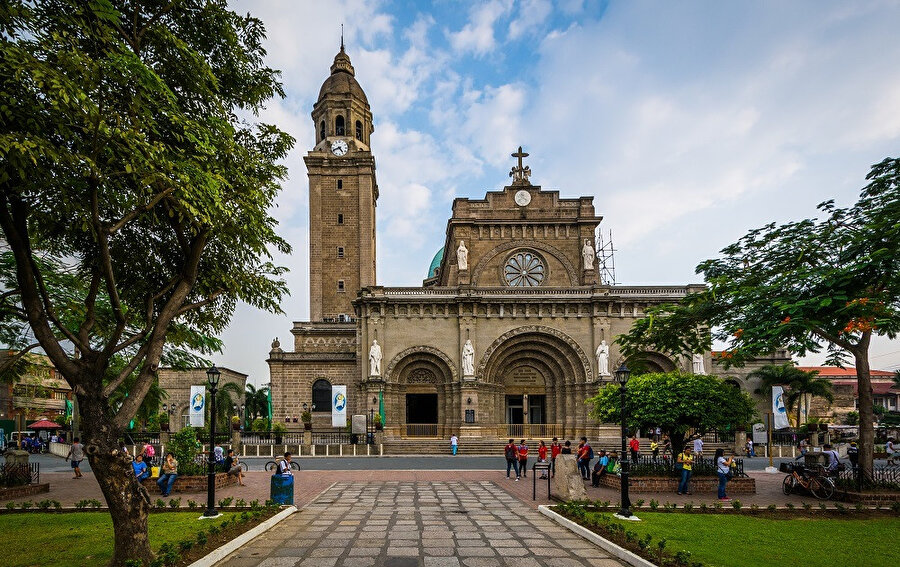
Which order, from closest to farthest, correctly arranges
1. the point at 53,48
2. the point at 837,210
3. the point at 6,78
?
the point at 6,78 < the point at 53,48 < the point at 837,210

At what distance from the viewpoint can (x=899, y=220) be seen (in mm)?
13625

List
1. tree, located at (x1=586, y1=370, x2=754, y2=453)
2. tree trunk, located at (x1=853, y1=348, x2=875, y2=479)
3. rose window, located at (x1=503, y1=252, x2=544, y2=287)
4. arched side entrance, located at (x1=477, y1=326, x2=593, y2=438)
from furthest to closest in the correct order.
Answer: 1. rose window, located at (x1=503, y1=252, x2=544, y2=287)
2. arched side entrance, located at (x1=477, y1=326, x2=593, y2=438)
3. tree, located at (x1=586, y1=370, x2=754, y2=453)
4. tree trunk, located at (x1=853, y1=348, x2=875, y2=479)

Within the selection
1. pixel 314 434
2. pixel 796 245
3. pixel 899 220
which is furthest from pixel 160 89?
pixel 314 434

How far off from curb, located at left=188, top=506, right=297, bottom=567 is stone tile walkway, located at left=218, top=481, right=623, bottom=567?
13 cm

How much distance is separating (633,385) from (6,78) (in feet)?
59.7

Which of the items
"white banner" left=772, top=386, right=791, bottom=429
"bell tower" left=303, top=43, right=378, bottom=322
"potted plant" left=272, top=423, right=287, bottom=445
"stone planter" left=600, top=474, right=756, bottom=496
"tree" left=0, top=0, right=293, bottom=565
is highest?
"bell tower" left=303, top=43, right=378, bottom=322

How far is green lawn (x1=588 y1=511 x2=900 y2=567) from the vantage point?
9.95 metres

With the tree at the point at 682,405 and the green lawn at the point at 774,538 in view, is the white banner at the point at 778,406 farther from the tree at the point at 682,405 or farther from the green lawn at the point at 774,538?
the green lawn at the point at 774,538

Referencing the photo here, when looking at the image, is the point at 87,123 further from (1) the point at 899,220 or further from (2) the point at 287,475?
(1) the point at 899,220

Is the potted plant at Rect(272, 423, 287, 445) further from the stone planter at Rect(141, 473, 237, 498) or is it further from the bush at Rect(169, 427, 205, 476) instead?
the stone planter at Rect(141, 473, 237, 498)

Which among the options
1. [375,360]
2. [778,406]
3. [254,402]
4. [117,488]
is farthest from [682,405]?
[254,402]

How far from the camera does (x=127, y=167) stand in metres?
8.77

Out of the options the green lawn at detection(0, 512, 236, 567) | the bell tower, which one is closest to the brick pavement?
the green lawn at detection(0, 512, 236, 567)

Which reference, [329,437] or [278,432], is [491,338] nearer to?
[329,437]
